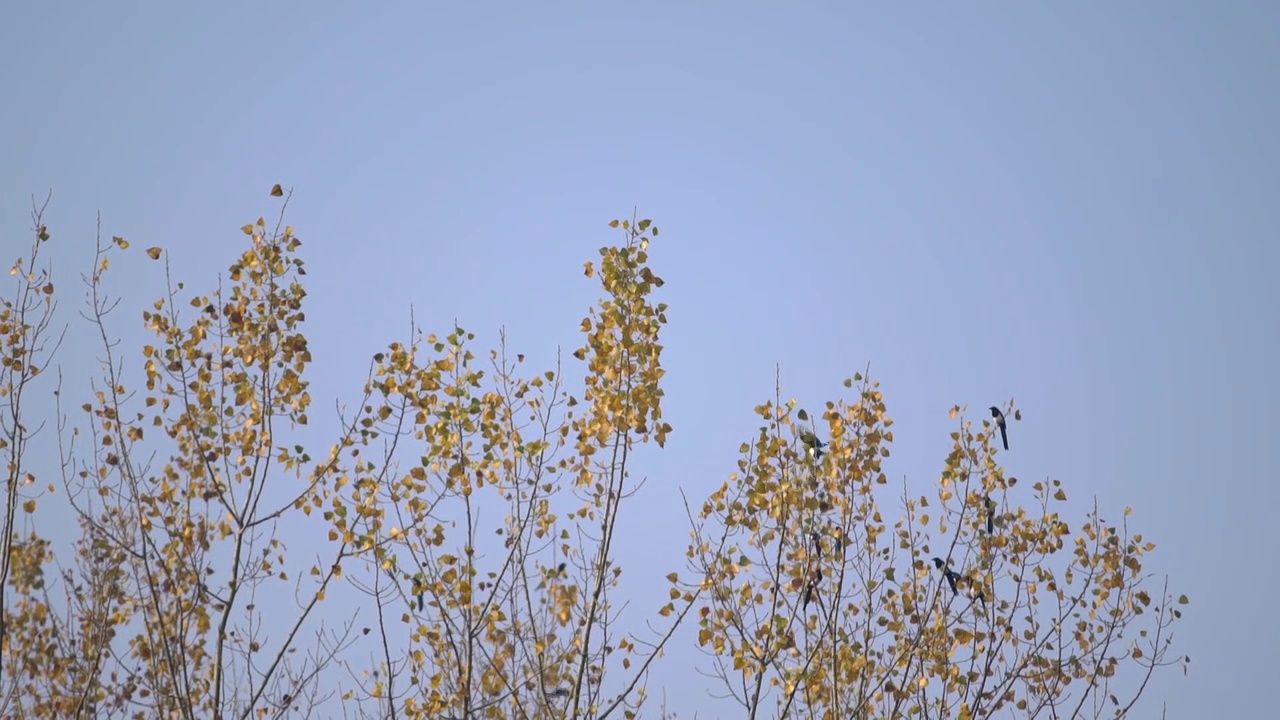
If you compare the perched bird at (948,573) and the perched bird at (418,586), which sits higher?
the perched bird at (948,573)

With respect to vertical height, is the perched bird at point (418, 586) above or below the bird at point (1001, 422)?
below

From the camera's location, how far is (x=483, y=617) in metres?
6.01

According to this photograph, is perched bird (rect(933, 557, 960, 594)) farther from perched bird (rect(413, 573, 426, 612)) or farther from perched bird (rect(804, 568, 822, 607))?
perched bird (rect(413, 573, 426, 612))

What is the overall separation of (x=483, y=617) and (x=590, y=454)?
3.14 feet

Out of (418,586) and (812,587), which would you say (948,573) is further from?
(418,586)

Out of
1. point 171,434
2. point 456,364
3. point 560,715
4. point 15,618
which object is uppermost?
point 456,364

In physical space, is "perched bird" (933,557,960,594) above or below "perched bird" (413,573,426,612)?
above

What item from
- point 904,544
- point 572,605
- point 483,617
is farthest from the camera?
point 904,544

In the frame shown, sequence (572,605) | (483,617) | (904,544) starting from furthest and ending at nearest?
(904,544), (572,605), (483,617)

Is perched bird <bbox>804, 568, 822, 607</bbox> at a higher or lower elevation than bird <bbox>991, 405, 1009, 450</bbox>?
lower

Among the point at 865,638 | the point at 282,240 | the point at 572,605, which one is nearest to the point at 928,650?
the point at 865,638

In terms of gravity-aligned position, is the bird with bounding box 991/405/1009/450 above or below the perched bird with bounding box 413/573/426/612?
above

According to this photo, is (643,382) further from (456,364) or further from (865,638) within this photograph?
(865,638)

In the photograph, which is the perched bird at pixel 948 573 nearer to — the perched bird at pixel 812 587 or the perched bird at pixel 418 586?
the perched bird at pixel 812 587
